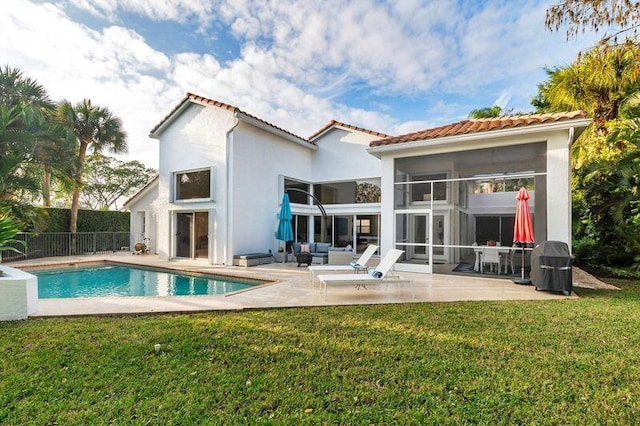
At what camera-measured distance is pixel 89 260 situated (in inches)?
674

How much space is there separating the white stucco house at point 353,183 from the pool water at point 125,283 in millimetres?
3154

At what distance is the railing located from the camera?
56.8 feet

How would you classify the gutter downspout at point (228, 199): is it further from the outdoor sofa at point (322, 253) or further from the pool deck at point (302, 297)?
the pool deck at point (302, 297)

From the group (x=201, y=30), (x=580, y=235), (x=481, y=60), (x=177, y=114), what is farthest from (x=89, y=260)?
(x=580, y=235)

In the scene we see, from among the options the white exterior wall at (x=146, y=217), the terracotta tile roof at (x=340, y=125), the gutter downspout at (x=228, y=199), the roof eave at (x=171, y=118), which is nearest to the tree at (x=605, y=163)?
the terracotta tile roof at (x=340, y=125)

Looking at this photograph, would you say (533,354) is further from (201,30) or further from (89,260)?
(89,260)

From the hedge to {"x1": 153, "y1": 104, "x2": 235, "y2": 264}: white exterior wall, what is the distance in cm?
678

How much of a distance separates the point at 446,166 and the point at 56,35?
54.4 ft

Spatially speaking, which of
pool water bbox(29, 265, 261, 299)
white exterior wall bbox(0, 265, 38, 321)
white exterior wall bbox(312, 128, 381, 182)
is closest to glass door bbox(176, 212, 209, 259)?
pool water bbox(29, 265, 261, 299)

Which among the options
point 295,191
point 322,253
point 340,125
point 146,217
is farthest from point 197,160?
point 340,125

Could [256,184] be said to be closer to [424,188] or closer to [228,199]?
[228,199]

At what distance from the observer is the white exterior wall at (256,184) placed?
15844mm

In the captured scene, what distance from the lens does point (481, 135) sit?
1129 centimetres

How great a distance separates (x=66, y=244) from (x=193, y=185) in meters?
10.0
